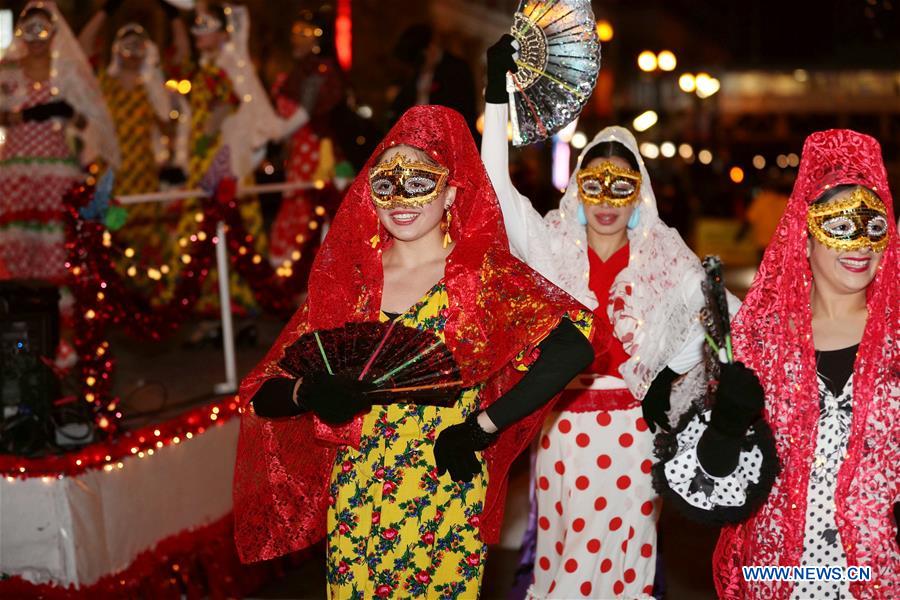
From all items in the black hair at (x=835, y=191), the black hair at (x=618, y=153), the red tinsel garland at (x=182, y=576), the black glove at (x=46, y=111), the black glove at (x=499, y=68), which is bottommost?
the red tinsel garland at (x=182, y=576)

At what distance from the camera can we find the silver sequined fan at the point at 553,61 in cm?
488

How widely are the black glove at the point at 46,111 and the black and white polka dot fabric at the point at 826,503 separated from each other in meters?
6.77

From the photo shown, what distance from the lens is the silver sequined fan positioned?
4.88m

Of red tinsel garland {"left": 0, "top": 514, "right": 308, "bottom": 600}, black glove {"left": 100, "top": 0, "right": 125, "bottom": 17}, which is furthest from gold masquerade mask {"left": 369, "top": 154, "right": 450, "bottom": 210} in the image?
black glove {"left": 100, "top": 0, "right": 125, "bottom": 17}

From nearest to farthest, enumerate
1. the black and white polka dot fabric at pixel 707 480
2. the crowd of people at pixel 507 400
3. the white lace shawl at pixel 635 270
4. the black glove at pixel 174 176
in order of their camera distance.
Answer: the black and white polka dot fabric at pixel 707 480 < the crowd of people at pixel 507 400 < the white lace shawl at pixel 635 270 < the black glove at pixel 174 176

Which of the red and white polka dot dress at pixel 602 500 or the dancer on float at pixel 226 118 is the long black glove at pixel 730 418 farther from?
the dancer on float at pixel 226 118

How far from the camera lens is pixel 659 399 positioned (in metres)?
4.83

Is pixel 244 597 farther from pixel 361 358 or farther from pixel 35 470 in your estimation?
pixel 361 358

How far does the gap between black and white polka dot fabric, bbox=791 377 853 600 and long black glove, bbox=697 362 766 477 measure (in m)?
0.27

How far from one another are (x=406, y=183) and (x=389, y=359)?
0.55 metres

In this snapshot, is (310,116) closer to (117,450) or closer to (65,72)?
(65,72)

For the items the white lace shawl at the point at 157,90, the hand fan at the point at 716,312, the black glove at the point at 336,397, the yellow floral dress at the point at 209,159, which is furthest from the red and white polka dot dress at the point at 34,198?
the hand fan at the point at 716,312

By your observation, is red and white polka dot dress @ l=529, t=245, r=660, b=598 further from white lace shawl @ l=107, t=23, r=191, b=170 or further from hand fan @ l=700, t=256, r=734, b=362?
white lace shawl @ l=107, t=23, r=191, b=170

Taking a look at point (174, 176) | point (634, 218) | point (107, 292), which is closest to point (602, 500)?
point (634, 218)
